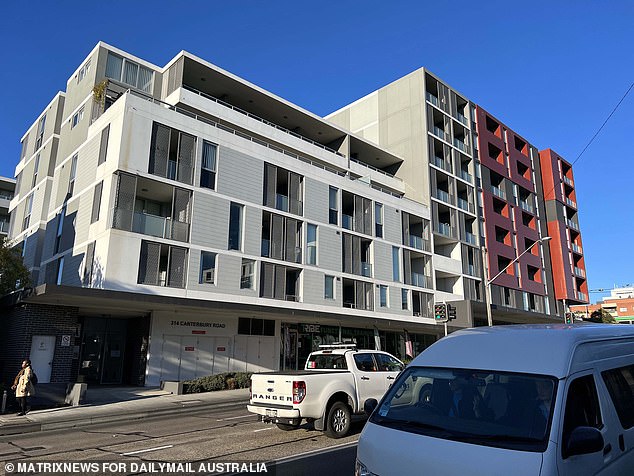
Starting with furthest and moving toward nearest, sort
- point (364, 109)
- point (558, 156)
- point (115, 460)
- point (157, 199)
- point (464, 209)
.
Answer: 1. point (558, 156)
2. point (364, 109)
3. point (464, 209)
4. point (157, 199)
5. point (115, 460)

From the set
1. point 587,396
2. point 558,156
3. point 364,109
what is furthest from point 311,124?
point 558,156

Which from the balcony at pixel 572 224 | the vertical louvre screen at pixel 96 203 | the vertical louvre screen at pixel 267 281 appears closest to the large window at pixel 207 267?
the vertical louvre screen at pixel 267 281

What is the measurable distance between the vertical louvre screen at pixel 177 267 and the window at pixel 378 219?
16523mm

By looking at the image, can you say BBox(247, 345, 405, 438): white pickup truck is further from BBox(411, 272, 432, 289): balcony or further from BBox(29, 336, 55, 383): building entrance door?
BBox(411, 272, 432, 289): balcony

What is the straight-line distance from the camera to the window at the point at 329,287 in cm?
3145

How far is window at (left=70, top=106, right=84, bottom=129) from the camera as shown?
3177cm

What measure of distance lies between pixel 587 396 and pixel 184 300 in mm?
20290

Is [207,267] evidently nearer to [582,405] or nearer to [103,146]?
[103,146]

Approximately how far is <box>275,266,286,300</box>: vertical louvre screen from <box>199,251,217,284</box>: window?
4.36 m

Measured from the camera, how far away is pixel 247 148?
29094mm

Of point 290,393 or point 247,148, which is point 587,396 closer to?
point 290,393

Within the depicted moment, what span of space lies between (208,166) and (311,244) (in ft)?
28.3

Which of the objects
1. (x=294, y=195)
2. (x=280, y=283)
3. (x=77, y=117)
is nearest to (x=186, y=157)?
(x=294, y=195)

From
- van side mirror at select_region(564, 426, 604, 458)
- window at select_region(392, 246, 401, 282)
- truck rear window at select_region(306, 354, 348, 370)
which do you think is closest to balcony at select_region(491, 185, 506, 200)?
window at select_region(392, 246, 401, 282)
